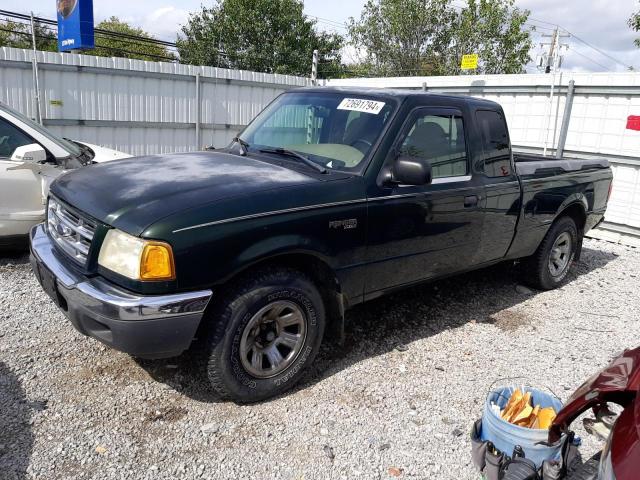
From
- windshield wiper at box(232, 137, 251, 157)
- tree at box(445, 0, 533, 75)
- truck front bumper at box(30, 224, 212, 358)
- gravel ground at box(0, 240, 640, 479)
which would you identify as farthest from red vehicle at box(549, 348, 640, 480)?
tree at box(445, 0, 533, 75)

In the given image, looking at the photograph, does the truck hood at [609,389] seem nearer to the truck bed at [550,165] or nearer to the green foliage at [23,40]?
the truck bed at [550,165]

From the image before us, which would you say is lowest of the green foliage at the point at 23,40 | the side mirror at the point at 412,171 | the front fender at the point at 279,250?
the front fender at the point at 279,250

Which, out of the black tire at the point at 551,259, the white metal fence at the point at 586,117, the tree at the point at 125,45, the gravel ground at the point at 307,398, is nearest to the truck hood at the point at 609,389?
the gravel ground at the point at 307,398

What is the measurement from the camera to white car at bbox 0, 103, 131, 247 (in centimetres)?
517

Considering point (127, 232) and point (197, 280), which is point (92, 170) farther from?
point (197, 280)

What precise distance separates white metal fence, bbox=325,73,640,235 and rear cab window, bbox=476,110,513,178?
437 centimetres

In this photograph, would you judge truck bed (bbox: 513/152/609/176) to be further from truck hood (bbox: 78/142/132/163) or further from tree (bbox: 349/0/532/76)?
tree (bbox: 349/0/532/76)

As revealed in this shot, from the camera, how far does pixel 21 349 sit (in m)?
3.67

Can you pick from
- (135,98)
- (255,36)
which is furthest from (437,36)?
(135,98)

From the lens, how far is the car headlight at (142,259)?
2633 mm

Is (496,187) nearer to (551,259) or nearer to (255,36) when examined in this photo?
(551,259)

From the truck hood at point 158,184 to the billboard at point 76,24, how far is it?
295 inches

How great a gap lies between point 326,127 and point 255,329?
1643 millimetres

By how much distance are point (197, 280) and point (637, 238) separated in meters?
7.61
